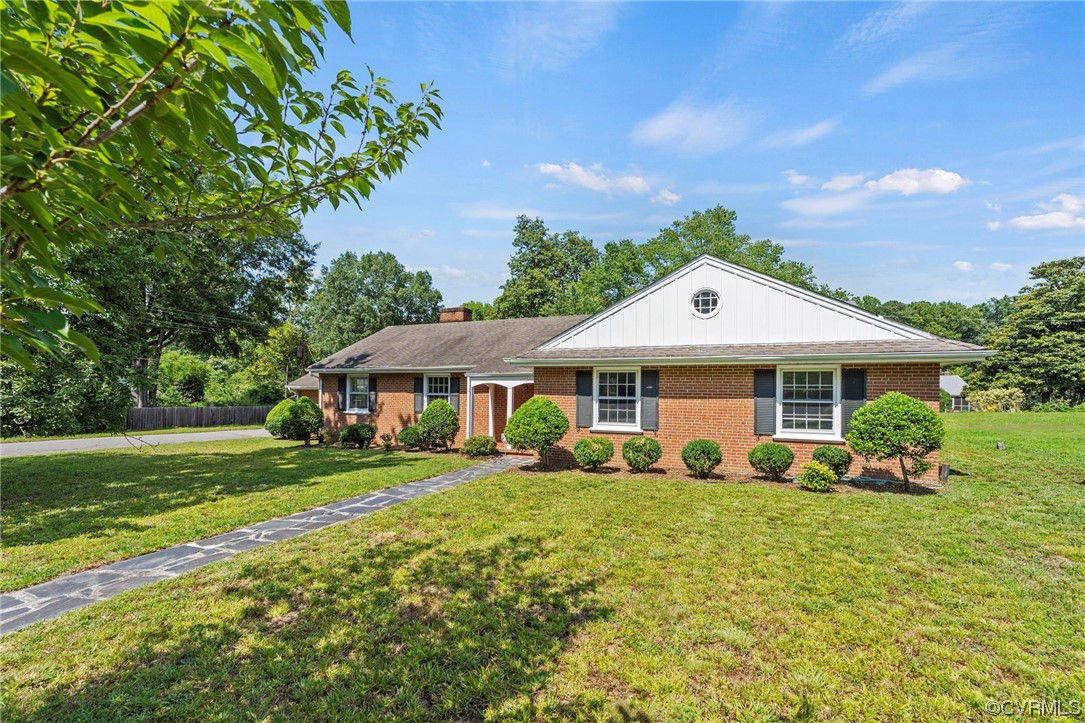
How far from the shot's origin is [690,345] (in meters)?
12.0

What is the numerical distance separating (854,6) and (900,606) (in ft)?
28.5

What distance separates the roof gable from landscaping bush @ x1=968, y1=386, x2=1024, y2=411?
111 feet

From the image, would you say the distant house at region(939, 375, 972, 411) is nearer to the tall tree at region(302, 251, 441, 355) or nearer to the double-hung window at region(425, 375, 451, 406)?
the double-hung window at region(425, 375, 451, 406)

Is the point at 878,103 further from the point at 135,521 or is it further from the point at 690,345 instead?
the point at 135,521

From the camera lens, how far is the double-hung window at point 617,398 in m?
12.3

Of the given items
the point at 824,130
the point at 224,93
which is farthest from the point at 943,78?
the point at 224,93

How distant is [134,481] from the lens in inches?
425

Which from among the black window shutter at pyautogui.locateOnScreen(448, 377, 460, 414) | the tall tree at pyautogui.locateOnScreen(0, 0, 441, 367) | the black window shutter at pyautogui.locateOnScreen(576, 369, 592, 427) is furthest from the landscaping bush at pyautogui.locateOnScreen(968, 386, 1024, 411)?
the tall tree at pyautogui.locateOnScreen(0, 0, 441, 367)

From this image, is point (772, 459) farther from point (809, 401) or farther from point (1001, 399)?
point (1001, 399)

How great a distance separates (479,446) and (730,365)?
300 inches

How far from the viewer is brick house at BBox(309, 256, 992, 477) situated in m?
10.1

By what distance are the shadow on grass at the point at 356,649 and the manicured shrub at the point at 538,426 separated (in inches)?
249

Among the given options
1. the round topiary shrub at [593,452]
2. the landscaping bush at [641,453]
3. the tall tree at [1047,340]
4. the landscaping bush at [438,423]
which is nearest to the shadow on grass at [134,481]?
the landscaping bush at [438,423]

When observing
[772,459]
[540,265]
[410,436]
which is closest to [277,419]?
[410,436]
